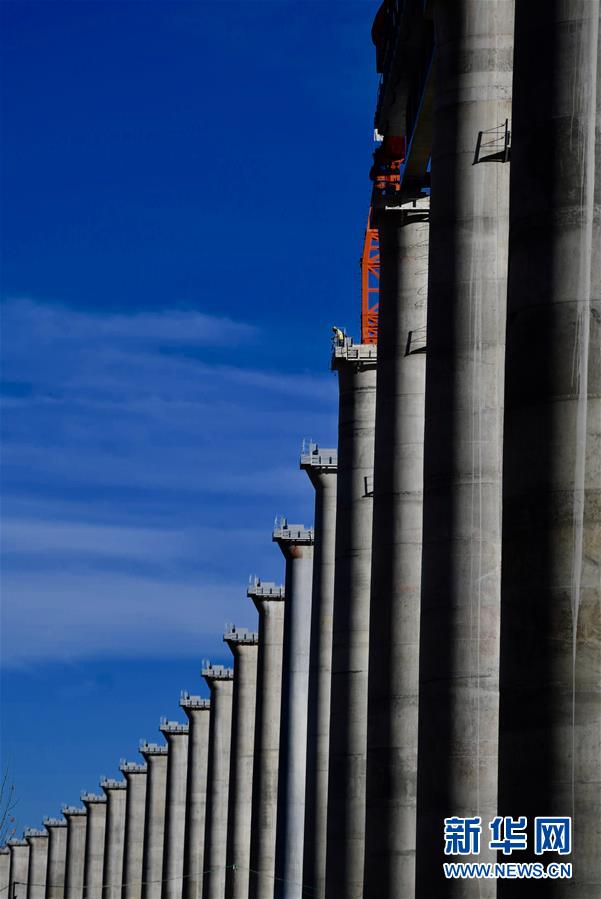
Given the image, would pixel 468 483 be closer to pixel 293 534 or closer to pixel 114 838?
pixel 293 534

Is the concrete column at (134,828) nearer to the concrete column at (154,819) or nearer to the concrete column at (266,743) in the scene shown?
the concrete column at (154,819)

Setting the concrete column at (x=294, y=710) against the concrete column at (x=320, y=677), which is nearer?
the concrete column at (x=320, y=677)

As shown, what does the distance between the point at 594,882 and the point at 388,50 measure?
3372 cm

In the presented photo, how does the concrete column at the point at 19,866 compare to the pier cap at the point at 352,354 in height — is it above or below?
below

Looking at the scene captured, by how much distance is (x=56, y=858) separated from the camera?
554 ft

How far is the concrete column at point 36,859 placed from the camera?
178m

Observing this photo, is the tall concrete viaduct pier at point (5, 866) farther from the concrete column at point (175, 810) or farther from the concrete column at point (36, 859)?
the concrete column at point (175, 810)

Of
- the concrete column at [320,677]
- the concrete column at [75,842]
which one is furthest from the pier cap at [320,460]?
the concrete column at [75,842]

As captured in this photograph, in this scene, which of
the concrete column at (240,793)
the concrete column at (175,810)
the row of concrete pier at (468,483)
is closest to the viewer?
the row of concrete pier at (468,483)

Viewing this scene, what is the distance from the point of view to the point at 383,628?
45.6 metres

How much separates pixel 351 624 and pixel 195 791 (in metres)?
61.4

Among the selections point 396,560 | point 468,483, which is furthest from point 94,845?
point 468,483

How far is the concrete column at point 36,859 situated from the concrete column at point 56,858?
308 cm

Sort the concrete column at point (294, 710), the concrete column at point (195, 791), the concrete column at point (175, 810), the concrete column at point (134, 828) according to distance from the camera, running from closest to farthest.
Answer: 1. the concrete column at point (294, 710)
2. the concrete column at point (195, 791)
3. the concrete column at point (175, 810)
4. the concrete column at point (134, 828)
